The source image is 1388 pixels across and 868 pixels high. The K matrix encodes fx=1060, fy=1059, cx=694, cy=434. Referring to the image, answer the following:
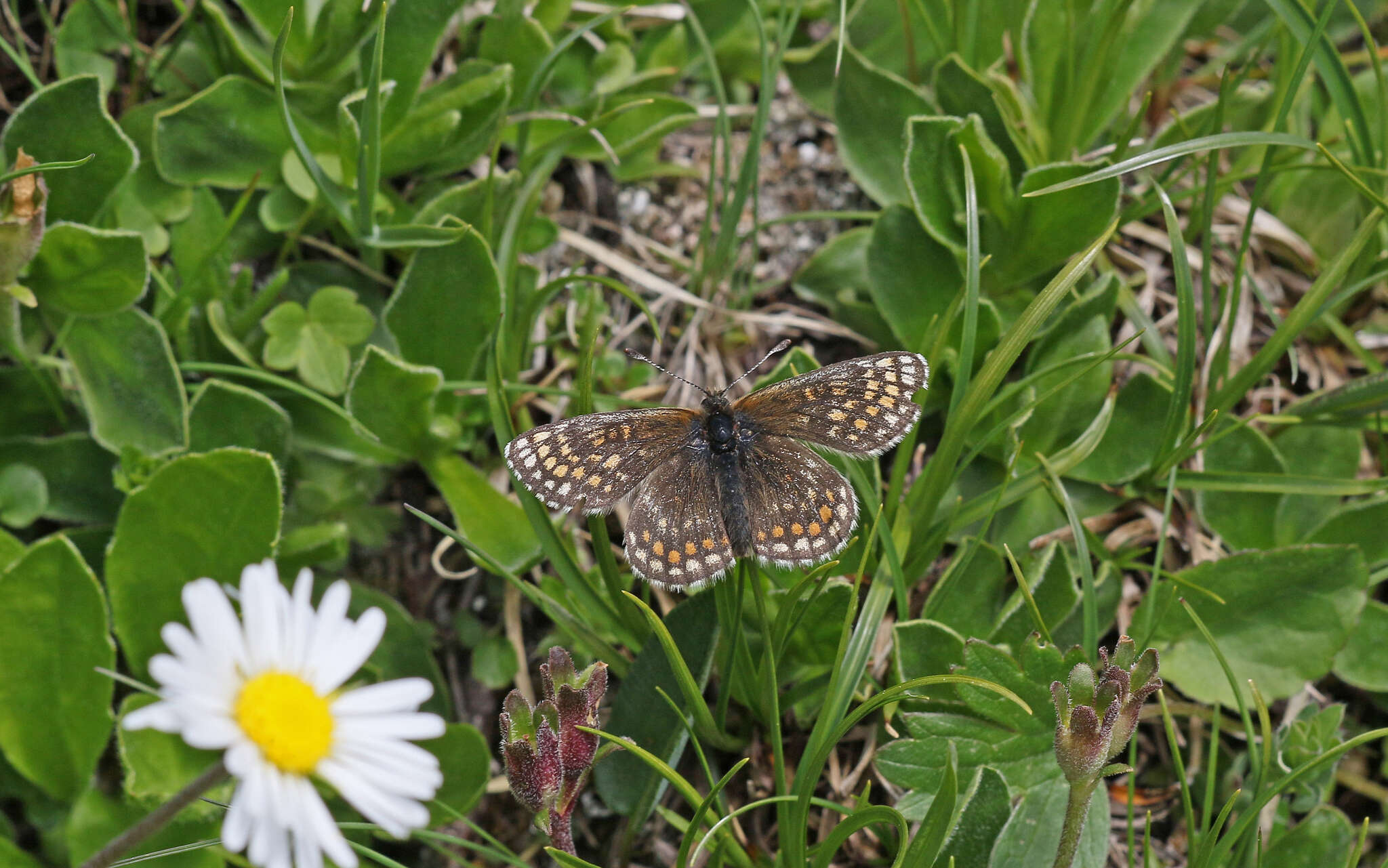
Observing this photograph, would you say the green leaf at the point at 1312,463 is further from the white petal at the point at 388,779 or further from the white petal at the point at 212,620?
the white petal at the point at 212,620

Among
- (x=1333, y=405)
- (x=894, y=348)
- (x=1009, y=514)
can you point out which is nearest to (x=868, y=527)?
(x=1009, y=514)

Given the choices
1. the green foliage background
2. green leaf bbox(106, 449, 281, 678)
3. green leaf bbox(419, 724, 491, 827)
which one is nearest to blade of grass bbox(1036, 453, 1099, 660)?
the green foliage background

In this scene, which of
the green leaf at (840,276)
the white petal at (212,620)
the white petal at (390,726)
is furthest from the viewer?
the green leaf at (840,276)

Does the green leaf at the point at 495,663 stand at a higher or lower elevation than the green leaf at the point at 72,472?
lower

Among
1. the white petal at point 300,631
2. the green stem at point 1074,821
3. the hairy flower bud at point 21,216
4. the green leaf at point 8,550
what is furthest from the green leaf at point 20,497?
the green stem at point 1074,821

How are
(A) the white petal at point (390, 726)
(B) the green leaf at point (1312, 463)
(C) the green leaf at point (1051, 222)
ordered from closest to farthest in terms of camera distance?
1. (A) the white petal at point (390, 726)
2. (C) the green leaf at point (1051, 222)
3. (B) the green leaf at point (1312, 463)

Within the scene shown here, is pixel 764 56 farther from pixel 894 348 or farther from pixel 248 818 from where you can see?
pixel 248 818
